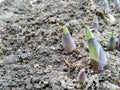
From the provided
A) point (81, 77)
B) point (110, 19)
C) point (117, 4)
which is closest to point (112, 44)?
point (81, 77)

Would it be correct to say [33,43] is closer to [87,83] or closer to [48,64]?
[48,64]

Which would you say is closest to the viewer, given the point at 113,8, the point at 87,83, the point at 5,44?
the point at 87,83

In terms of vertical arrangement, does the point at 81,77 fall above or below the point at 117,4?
below

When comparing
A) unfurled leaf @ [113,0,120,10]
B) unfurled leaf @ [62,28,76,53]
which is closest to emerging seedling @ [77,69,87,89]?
unfurled leaf @ [62,28,76,53]

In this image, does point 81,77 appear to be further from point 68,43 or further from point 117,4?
point 117,4

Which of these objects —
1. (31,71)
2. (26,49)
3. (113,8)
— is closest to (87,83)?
(31,71)
